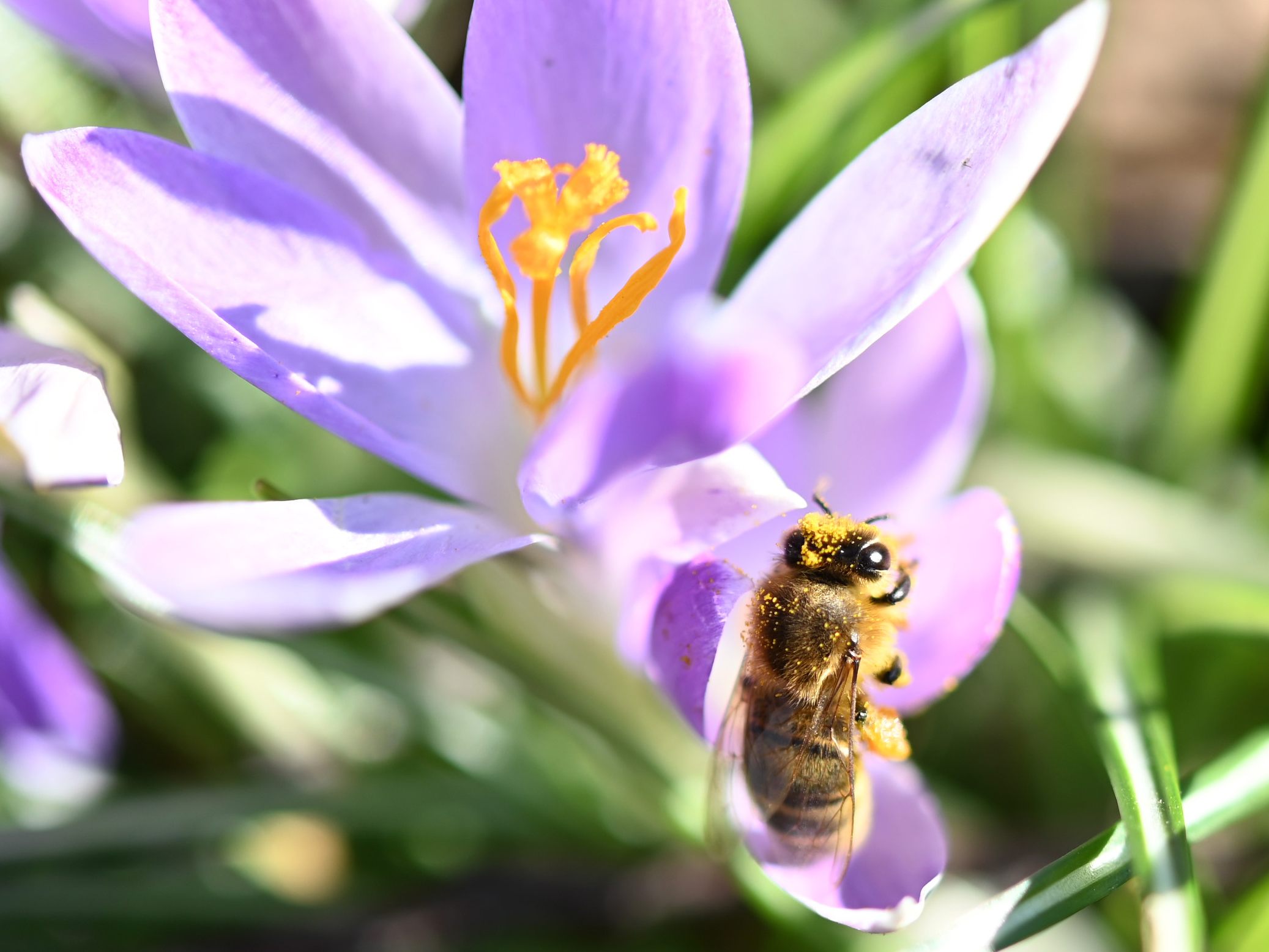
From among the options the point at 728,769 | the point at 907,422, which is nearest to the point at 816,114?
the point at 907,422

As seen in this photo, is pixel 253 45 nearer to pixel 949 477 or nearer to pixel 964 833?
pixel 949 477

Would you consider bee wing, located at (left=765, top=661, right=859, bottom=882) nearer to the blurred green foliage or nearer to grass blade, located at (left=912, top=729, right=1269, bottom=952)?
grass blade, located at (left=912, top=729, right=1269, bottom=952)

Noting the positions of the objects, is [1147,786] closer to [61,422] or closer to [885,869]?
[885,869]

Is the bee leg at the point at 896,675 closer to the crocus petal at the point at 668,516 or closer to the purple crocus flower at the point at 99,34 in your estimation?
the crocus petal at the point at 668,516

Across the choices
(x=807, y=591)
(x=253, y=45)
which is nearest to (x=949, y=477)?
(x=807, y=591)

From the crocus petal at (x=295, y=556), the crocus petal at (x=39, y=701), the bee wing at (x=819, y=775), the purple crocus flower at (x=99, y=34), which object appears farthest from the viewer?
A: the crocus petal at (x=39, y=701)

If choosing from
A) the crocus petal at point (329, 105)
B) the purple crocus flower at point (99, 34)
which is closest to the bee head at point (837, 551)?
the crocus petal at point (329, 105)
